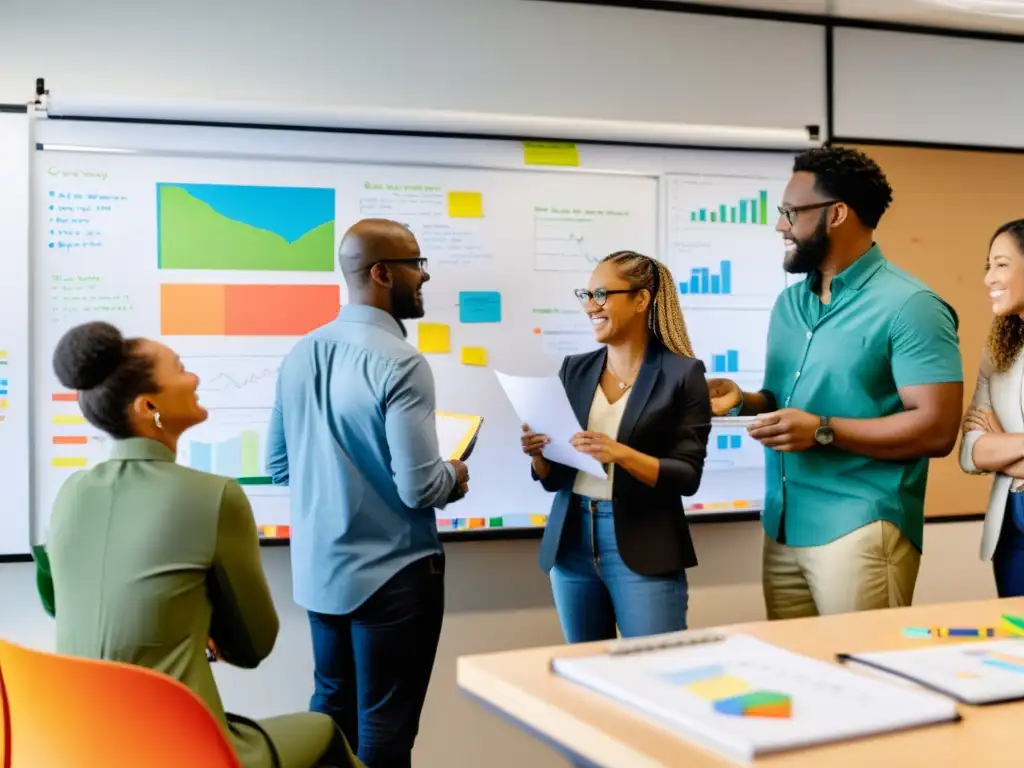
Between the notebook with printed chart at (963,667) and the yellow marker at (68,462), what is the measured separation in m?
2.18

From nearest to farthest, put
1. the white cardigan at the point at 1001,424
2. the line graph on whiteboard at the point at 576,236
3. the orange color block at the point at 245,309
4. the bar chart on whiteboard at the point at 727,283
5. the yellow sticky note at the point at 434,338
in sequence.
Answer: the white cardigan at the point at 1001,424 < the orange color block at the point at 245,309 < the yellow sticky note at the point at 434,338 < the line graph on whiteboard at the point at 576,236 < the bar chart on whiteboard at the point at 727,283

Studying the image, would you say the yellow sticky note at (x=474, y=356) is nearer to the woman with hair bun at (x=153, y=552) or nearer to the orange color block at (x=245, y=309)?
the orange color block at (x=245, y=309)

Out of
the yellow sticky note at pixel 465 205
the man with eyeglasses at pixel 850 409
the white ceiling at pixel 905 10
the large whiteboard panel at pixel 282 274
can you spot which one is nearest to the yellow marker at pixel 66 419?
the large whiteboard panel at pixel 282 274

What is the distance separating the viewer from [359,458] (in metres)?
2.24

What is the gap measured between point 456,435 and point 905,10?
85.0 inches

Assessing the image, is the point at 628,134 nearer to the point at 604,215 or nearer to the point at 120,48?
the point at 604,215

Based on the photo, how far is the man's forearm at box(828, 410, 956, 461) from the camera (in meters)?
2.15

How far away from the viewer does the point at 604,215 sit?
308 centimetres

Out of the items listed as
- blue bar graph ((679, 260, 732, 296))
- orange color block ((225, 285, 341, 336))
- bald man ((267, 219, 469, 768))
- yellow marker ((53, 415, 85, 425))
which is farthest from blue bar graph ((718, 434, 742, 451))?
yellow marker ((53, 415, 85, 425))

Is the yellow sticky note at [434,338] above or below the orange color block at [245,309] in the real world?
below

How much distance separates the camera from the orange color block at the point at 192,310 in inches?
108

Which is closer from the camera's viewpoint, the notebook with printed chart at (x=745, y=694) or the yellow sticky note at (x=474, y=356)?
the notebook with printed chart at (x=745, y=694)

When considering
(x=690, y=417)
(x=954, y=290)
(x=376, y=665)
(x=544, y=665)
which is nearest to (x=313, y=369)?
(x=376, y=665)

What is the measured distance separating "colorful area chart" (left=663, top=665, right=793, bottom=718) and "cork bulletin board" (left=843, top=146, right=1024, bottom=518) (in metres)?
2.65
